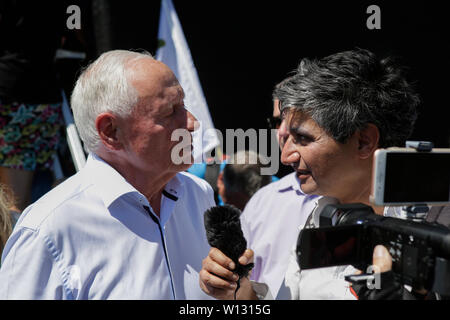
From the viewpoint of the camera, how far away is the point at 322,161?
6.48 ft

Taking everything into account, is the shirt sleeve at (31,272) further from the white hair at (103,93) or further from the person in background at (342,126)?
the person in background at (342,126)

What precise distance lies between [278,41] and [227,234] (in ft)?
12.3

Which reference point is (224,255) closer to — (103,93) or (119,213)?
(119,213)

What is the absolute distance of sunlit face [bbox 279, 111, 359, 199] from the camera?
198 cm

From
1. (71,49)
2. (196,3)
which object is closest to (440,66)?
(196,3)

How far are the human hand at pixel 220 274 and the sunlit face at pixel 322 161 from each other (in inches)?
15.8

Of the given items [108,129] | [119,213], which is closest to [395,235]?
[119,213]

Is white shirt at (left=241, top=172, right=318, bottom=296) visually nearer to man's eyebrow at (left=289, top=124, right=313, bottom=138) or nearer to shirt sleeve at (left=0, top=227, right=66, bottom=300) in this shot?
man's eyebrow at (left=289, top=124, right=313, bottom=138)

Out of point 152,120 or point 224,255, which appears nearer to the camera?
point 224,255

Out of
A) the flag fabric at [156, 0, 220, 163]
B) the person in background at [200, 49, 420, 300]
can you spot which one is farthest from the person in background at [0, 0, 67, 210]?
the person in background at [200, 49, 420, 300]

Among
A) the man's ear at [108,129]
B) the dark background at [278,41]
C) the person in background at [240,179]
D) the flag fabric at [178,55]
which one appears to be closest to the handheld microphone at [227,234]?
the man's ear at [108,129]

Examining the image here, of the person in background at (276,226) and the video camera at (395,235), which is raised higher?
the video camera at (395,235)

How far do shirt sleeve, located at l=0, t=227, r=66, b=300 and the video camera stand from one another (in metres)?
0.81

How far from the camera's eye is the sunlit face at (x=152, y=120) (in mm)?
1955
